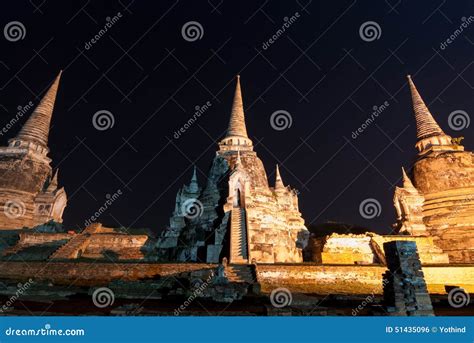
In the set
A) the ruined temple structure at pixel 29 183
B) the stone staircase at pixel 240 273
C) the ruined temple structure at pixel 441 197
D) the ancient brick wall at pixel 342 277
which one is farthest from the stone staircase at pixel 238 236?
the ruined temple structure at pixel 29 183

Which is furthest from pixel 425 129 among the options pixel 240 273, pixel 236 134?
pixel 240 273

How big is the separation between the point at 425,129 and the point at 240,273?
32392mm

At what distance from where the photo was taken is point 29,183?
32.1 m

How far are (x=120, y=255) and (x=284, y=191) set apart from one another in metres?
18.5

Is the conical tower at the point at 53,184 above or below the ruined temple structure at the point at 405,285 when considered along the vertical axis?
above

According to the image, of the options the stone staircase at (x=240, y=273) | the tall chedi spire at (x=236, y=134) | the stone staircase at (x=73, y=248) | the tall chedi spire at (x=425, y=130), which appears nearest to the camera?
the stone staircase at (x=240, y=273)

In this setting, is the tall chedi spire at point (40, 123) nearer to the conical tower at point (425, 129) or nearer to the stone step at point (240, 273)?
the stone step at point (240, 273)

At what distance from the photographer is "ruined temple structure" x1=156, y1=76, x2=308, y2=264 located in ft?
77.7

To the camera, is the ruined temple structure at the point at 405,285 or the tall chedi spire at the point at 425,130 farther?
the tall chedi spire at the point at 425,130

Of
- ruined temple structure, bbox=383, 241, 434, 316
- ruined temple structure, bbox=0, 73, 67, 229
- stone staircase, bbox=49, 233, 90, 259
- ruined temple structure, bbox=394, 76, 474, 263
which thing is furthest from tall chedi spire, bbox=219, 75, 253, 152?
ruined temple structure, bbox=383, 241, 434, 316

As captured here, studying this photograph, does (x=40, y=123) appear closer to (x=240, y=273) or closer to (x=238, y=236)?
(x=238, y=236)

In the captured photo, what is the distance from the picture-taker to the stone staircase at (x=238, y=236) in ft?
64.5

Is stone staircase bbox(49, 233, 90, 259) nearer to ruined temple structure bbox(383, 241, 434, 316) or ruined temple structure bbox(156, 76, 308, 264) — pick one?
ruined temple structure bbox(156, 76, 308, 264)

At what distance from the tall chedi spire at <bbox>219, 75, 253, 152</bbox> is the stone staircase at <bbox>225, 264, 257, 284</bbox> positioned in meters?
20.2
